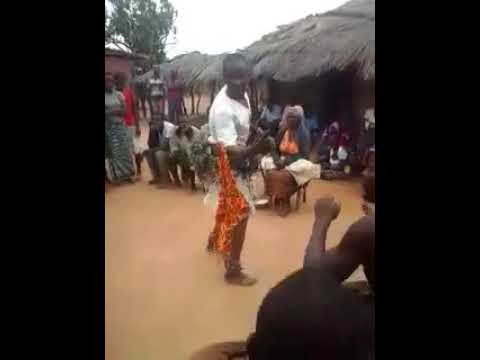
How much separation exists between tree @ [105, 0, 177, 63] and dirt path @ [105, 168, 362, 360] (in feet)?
2.11

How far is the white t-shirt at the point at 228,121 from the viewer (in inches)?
83.1

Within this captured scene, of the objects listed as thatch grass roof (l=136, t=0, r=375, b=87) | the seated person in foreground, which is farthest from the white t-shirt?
the seated person in foreground

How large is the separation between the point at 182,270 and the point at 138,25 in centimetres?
107

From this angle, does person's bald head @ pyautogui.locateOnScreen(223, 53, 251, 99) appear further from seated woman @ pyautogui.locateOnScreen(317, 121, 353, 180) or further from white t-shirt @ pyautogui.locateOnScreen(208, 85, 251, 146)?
seated woman @ pyautogui.locateOnScreen(317, 121, 353, 180)

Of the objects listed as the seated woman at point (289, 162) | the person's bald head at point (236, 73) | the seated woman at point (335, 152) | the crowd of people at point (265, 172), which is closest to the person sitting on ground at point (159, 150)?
the crowd of people at point (265, 172)

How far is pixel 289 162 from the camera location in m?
2.11

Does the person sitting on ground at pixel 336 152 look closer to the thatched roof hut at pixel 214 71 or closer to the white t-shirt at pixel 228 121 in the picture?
the white t-shirt at pixel 228 121

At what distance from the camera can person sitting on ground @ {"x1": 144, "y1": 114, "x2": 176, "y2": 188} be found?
216cm
